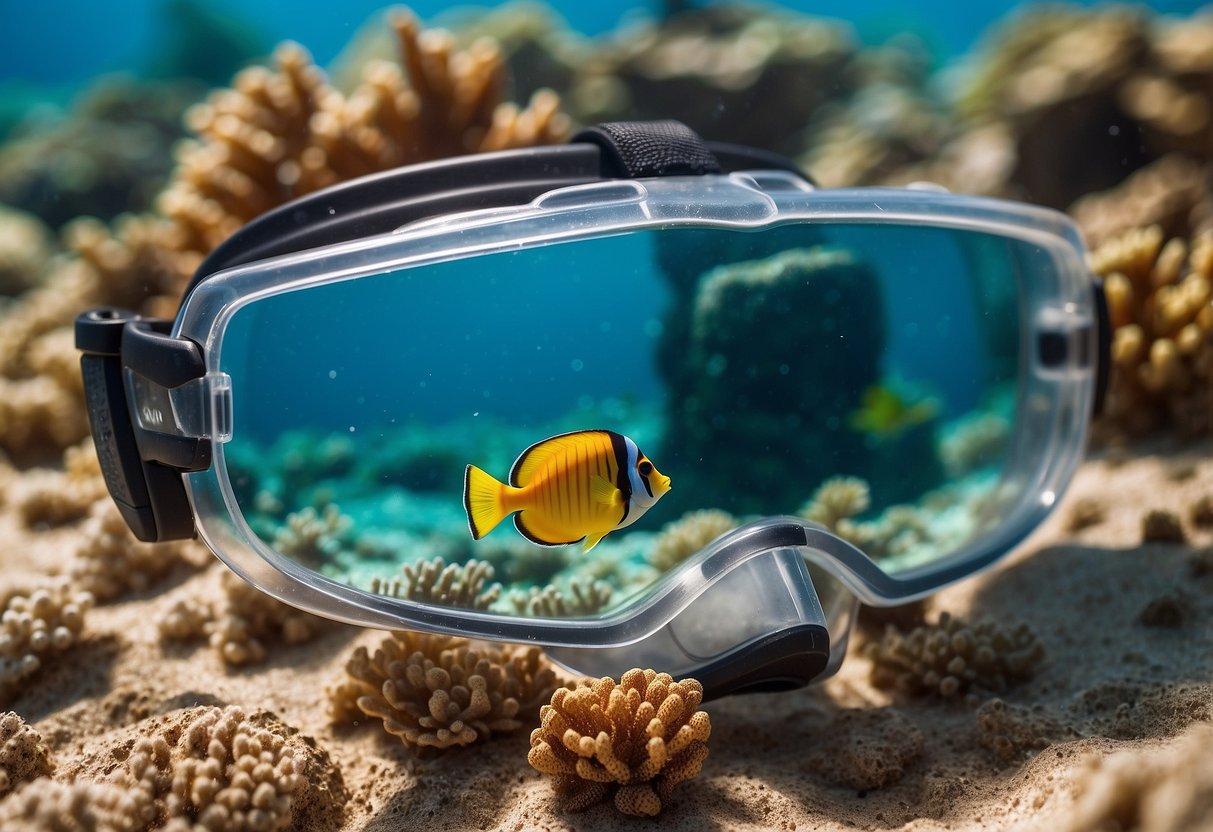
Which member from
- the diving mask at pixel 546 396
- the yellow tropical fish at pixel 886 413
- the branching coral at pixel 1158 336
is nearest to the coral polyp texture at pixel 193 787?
the diving mask at pixel 546 396

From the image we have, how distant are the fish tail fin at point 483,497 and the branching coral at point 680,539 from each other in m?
0.71

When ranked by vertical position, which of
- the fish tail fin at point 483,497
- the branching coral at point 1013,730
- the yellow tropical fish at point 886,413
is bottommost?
the branching coral at point 1013,730

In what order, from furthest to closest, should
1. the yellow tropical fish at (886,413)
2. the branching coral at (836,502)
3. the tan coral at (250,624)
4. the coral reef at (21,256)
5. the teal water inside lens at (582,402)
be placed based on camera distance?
1. the coral reef at (21,256)
2. the yellow tropical fish at (886,413)
3. the branching coral at (836,502)
4. the tan coral at (250,624)
5. the teal water inside lens at (582,402)

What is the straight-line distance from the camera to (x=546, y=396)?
204 centimetres

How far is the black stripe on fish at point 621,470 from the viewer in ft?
5.25

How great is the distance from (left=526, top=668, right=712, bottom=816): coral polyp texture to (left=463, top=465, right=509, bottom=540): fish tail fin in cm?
43

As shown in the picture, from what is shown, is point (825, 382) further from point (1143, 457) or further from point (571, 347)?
point (1143, 457)

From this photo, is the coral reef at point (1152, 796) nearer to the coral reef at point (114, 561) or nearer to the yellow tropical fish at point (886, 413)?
the yellow tropical fish at point (886, 413)

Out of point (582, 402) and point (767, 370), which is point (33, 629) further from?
point (767, 370)

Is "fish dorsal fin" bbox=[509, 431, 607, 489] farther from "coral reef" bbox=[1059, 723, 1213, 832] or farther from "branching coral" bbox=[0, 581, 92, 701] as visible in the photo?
"branching coral" bbox=[0, 581, 92, 701]

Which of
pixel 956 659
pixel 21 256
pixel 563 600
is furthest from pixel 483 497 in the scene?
pixel 21 256

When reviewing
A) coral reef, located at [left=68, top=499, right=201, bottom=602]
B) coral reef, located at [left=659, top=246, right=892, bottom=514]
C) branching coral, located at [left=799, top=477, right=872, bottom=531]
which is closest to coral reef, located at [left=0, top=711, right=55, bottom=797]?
coral reef, located at [left=68, top=499, right=201, bottom=602]

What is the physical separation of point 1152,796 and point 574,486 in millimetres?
1028

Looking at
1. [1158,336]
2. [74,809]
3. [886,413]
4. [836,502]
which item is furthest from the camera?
[1158,336]
